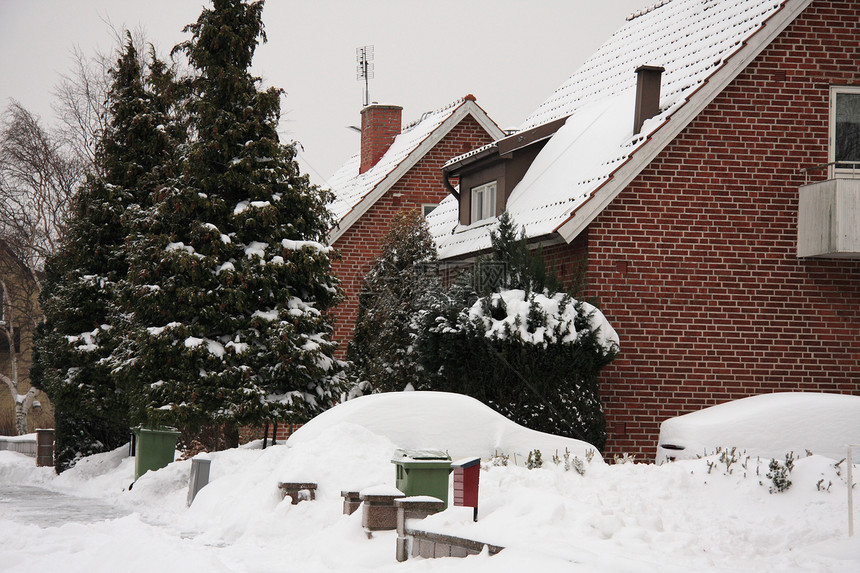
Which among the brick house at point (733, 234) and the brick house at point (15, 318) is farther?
the brick house at point (15, 318)

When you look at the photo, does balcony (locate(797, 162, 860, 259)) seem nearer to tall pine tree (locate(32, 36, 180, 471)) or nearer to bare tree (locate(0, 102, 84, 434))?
tall pine tree (locate(32, 36, 180, 471))

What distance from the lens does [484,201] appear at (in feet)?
70.9

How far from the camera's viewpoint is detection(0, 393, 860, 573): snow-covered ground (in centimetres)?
810

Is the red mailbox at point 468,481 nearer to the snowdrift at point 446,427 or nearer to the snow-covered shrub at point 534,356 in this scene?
the snowdrift at point 446,427

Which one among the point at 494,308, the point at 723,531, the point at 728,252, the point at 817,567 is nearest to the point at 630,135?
the point at 728,252

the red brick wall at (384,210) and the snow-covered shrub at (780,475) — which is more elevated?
the red brick wall at (384,210)

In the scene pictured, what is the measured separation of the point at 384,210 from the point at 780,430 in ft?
46.7

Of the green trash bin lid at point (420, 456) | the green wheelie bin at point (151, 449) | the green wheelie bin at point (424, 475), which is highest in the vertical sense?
the green trash bin lid at point (420, 456)

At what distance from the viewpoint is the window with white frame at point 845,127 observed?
16.7 metres

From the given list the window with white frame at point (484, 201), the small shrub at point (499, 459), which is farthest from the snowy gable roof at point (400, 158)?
the small shrub at point (499, 459)

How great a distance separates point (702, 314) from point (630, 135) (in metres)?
3.41

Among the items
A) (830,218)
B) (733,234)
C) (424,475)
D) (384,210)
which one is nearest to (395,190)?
(384,210)

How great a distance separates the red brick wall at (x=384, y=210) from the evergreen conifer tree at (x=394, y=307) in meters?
3.46

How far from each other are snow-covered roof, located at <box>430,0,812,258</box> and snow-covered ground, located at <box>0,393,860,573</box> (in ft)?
17.3
